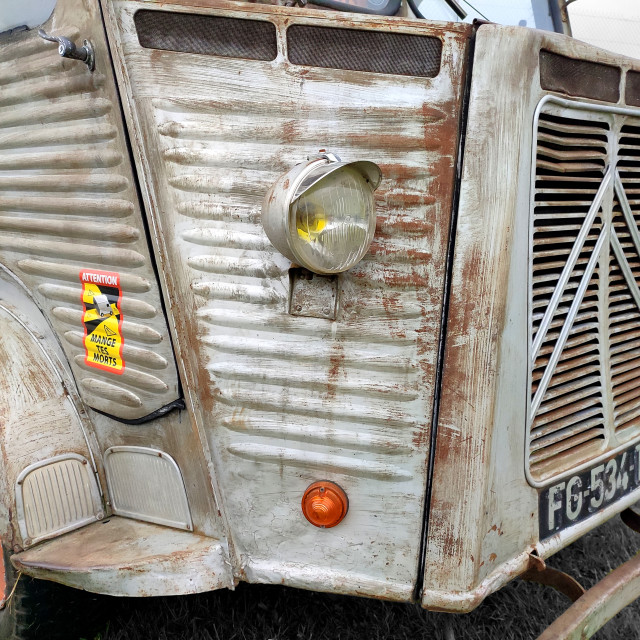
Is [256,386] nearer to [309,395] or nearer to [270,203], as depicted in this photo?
[309,395]

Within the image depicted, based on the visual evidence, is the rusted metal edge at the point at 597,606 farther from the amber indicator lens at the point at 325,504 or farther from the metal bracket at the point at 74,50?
the metal bracket at the point at 74,50

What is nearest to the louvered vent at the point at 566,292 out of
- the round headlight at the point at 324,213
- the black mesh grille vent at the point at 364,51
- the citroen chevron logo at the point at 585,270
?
the citroen chevron logo at the point at 585,270

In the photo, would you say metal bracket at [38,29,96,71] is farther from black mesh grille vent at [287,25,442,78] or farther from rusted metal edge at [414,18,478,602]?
rusted metal edge at [414,18,478,602]

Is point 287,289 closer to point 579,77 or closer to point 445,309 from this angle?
point 445,309

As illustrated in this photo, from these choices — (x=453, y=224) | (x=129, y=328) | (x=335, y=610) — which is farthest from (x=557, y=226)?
(x=335, y=610)

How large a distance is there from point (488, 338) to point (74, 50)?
1202 millimetres

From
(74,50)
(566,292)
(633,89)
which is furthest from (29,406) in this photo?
(633,89)

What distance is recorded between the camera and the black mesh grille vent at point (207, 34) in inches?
61.2

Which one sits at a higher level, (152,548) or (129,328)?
(129,328)

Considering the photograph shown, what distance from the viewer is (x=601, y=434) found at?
197cm

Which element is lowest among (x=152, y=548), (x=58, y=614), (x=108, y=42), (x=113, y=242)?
(x=58, y=614)

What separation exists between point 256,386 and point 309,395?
0.14 meters

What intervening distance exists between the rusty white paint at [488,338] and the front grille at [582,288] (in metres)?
0.08

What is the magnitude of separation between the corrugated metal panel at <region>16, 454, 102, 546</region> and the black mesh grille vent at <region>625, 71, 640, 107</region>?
1826 mm
